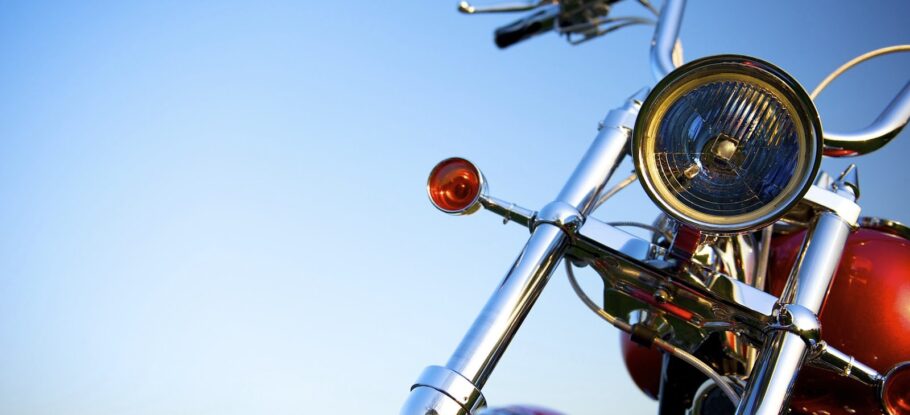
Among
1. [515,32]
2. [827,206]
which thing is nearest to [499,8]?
[515,32]

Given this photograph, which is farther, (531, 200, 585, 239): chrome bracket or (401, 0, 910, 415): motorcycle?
(531, 200, 585, 239): chrome bracket

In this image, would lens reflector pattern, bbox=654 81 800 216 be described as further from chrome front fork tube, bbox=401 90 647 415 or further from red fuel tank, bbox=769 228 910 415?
red fuel tank, bbox=769 228 910 415

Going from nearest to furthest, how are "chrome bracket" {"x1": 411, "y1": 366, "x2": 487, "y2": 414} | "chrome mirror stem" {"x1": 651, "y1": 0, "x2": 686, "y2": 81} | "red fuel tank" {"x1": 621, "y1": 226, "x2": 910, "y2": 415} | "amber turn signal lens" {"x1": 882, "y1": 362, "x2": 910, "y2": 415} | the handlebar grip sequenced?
"chrome bracket" {"x1": 411, "y1": 366, "x2": 487, "y2": 414} → "amber turn signal lens" {"x1": 882, "y1": 362, "x2": 910, "y2": 415} → "red fuel tank" {"x1": 621, "y1": 226, "x2": 910, "y2": 415} → "chrome mirror stem" {"x1": 651, "y1": 0, "x2": 686, "y2": 81} → the handlebar grip

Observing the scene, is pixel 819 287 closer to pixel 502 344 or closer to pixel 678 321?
pixel 678 321

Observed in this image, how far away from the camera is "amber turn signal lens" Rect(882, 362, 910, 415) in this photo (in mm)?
1707

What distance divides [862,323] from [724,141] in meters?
0.84

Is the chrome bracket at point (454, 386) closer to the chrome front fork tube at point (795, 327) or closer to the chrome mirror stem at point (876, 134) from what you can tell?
the chrome front fork tube at point (795, 327)

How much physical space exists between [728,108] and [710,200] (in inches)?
6.9

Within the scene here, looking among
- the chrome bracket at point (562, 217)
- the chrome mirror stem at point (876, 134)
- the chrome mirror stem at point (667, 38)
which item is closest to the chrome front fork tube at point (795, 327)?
the chrome mirror stem at point (876, 134)

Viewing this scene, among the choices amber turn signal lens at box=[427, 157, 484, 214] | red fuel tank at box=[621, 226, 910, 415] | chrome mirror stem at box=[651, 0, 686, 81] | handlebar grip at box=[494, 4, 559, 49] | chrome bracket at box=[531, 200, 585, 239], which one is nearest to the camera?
chrome bracket at box=[531, 200, 585, 239]

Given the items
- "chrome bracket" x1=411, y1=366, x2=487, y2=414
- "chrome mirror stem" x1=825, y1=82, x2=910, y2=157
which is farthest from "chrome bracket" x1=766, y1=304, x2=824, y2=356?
"chrome bracket" x1=411, y1=366, x2=487, y2=414

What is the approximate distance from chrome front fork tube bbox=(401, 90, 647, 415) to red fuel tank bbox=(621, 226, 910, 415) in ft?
2.05

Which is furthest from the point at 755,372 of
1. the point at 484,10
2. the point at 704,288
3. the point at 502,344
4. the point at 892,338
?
the point at 484,10

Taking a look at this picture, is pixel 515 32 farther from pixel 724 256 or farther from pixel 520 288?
pixel 520 288
